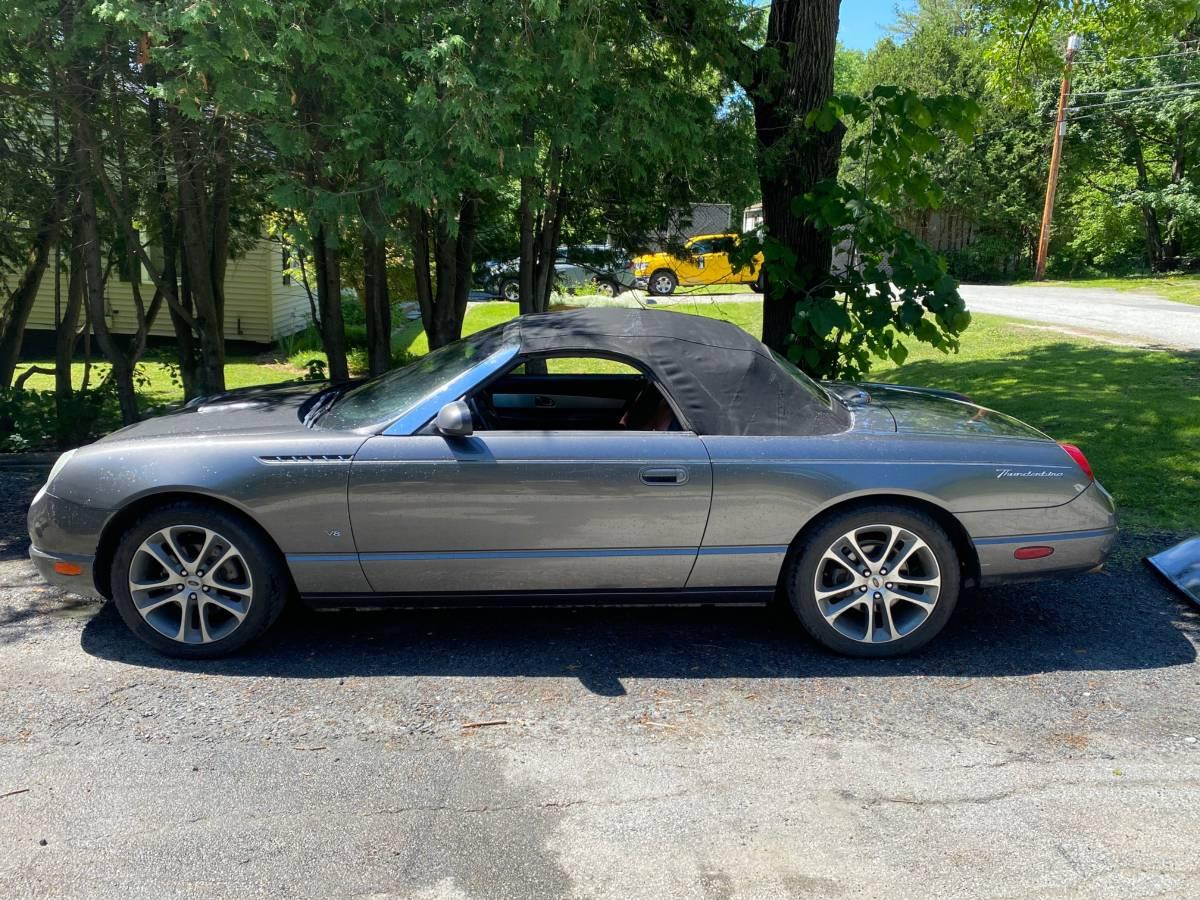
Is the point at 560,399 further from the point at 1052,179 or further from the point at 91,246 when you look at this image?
the point at 1052,179

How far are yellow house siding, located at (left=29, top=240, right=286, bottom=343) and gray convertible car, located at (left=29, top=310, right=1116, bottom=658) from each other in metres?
13.5

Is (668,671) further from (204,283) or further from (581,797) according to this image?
(204,283)

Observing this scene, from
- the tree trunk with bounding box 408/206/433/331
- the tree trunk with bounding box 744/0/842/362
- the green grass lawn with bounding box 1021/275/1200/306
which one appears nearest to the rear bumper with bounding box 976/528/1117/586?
the tree trunk with bounding box 744/0/842/362

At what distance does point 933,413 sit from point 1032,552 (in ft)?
2.80

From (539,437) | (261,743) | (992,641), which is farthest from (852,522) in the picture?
(261,743)

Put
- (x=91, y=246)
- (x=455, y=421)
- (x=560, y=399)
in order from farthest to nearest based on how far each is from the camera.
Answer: (x=91, y=246), (x=560, y=399), (x=455, y=421)

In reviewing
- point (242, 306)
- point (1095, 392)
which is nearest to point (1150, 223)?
point (1095, 392)

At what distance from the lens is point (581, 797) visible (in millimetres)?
3324

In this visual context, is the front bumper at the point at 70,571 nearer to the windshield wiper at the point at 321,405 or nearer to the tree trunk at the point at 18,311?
the windshield wiper at the point at 321,405

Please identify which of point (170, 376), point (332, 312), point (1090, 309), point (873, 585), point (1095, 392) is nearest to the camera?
point (873, 585)

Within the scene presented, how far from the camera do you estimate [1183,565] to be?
5328mm

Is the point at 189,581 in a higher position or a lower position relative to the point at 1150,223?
lower

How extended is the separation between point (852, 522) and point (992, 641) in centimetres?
99

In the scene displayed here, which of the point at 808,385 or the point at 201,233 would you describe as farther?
the point at 201,233
